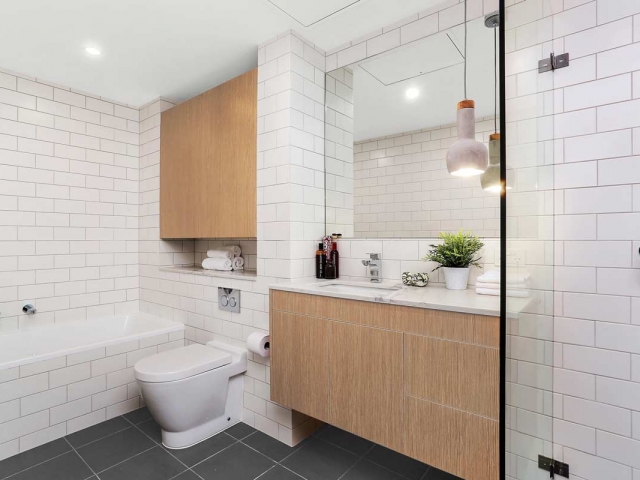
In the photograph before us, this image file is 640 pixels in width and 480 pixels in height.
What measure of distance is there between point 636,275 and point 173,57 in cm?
284

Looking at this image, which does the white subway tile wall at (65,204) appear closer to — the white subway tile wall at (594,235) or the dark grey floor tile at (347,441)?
the dark grey floor tile at (347,441)

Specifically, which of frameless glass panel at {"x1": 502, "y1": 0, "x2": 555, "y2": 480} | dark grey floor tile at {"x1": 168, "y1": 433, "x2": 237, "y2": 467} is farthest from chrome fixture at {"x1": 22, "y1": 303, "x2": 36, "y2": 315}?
frameless glass panel at {"x1": 502, "y1": 0, "x2": 555, "y2": 480}

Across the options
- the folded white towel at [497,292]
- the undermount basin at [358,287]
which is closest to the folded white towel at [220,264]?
the undermount basin at [358,287]

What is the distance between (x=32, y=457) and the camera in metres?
1.96

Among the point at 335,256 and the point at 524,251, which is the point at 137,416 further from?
the point at 524,251

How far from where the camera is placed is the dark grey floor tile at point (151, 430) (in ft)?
6.98

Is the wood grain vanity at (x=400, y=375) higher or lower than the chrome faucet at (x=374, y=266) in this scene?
lower

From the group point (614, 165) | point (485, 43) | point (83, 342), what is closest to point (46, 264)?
point (83, 342)

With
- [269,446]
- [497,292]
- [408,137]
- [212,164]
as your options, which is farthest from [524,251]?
[212,164]

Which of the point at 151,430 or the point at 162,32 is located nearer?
the point at 162,32

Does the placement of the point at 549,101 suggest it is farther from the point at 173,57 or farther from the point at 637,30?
the point at 173,57

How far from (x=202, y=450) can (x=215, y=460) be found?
0.14 m

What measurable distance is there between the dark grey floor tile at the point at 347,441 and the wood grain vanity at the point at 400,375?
0.44 meters

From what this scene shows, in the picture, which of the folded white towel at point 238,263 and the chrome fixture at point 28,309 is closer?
the chrome fixture at point 28,309
